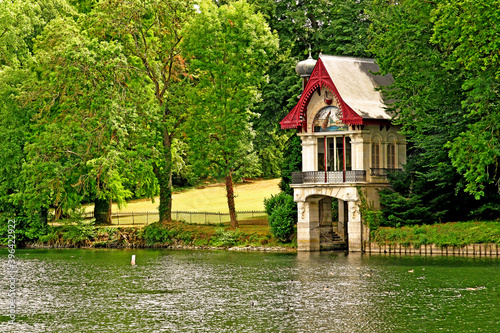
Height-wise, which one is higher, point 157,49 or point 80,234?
point 157,49

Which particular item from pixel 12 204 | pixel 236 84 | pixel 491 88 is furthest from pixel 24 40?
pixel 491 88

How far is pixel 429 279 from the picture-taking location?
3962 cm

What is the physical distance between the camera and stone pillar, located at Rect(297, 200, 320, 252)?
58.6 m

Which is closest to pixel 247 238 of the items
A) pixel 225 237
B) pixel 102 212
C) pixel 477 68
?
pixel 225 237

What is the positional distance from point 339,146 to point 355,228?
19.5 feet

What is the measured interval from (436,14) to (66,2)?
35.9 meters

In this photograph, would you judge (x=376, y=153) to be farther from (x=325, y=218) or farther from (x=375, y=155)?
(x=325, y=218)

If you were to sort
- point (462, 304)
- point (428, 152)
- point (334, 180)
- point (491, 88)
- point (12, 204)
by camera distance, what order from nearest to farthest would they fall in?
point (462, 304) < point (491, 88) < point (428, 152) < point (334, 180) < point (12, 204)

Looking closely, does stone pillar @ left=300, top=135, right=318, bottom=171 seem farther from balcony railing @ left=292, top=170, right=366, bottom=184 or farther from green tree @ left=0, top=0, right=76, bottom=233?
green tree @ left=0, top=0, right=76, bottom=233

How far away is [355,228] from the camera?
186 ft

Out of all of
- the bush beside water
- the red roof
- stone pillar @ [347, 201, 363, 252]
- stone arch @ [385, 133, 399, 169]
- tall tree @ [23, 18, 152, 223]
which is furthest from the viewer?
tall tree @ [23, 18, 152, 223]

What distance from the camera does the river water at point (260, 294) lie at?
28797 mm

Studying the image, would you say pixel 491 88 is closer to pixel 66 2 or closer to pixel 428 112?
pixel 428 112

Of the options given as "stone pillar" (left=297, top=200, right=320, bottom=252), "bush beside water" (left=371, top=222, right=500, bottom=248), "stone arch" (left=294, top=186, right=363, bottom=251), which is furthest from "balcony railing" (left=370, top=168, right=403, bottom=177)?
"stone pillar" (left=297, top=200, right=320, bottom=252)
